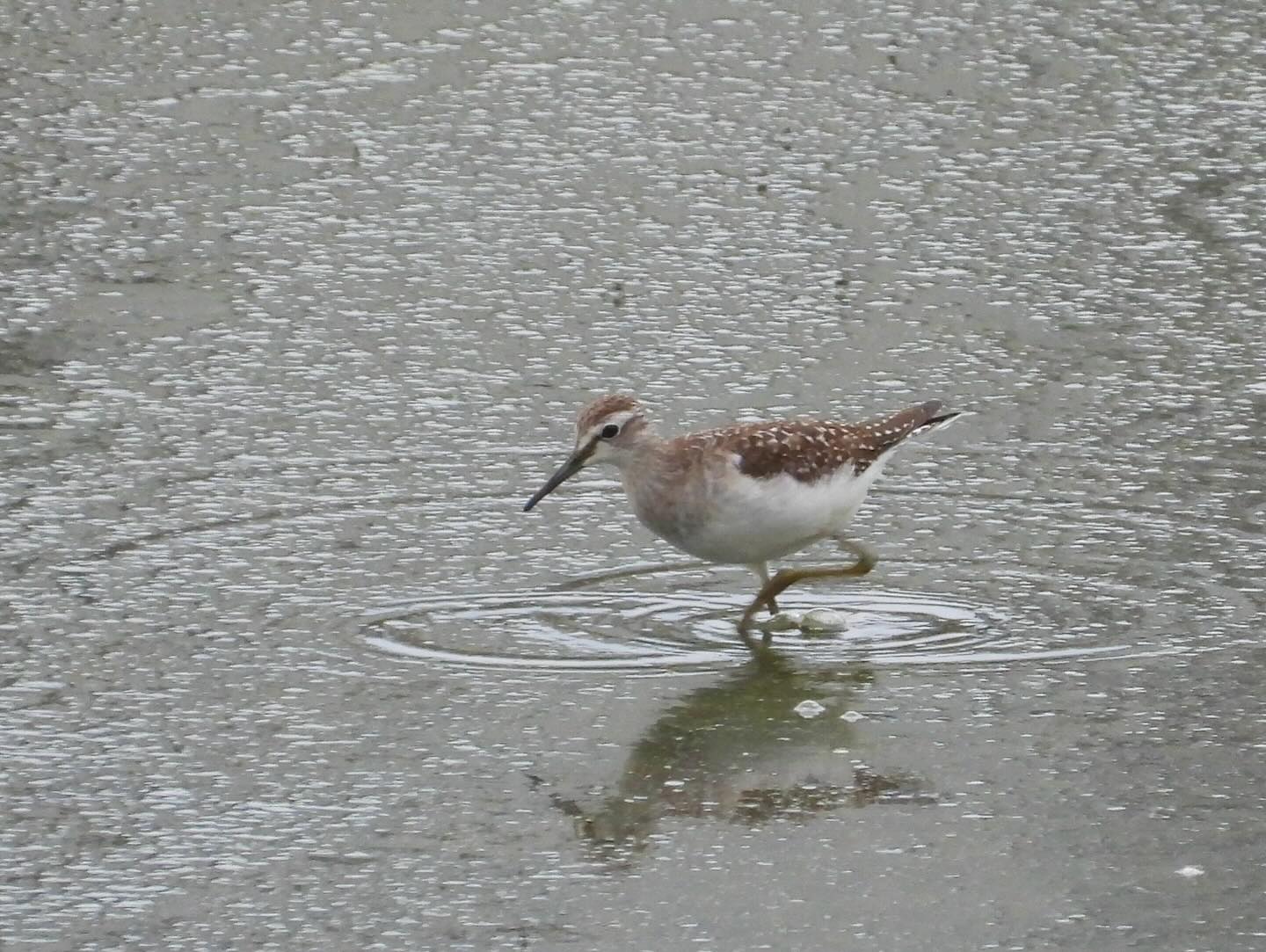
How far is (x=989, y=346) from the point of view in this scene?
885 centimetres

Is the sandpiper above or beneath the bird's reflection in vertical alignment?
above

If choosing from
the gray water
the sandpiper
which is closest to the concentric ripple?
the gray water

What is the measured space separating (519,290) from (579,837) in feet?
13.5

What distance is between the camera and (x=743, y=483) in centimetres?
696

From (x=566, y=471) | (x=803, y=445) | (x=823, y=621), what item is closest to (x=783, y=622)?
(x=823, y=621)

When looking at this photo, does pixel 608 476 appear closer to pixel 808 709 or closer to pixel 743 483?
pixel 743 483

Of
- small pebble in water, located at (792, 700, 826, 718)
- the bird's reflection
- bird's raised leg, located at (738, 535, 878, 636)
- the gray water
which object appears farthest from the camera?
bird's raised leg, located at (738, 535, 878, 636)

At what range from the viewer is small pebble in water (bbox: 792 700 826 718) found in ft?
20.3

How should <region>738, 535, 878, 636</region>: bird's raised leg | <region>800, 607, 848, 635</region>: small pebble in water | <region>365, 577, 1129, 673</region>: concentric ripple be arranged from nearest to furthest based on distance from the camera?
<region>365, 577, 1129, 673</region>: concentric ripple
<region>800, 607, 848, 635</region>: small pebble in water
<region>738, 535, 878, 636</region>: bird's raised leg

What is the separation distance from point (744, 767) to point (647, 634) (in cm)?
97

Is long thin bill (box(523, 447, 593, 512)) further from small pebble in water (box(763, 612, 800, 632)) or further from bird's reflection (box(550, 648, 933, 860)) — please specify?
bird's reflection (box(550, 648, 933, 860))

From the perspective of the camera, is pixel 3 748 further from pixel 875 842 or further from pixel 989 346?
pixel 989 346

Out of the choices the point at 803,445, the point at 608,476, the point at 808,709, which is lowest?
the point at 608,476

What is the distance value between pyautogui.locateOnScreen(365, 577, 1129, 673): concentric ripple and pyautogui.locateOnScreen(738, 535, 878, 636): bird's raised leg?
3.3 inches
